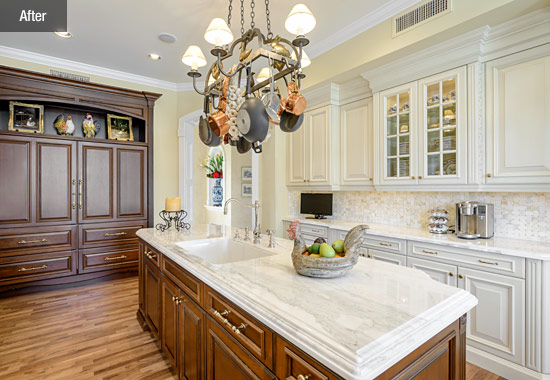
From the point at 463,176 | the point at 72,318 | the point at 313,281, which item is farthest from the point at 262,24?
the point at 72,318

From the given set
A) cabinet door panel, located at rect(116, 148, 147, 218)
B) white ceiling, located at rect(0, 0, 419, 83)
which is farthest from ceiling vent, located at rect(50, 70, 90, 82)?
cabinet door panel, located at rect(116, 148, 147, 218)

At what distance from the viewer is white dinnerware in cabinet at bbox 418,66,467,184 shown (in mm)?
2367

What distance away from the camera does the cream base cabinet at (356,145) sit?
10.6ft

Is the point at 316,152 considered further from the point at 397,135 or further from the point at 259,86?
the point at 259,86

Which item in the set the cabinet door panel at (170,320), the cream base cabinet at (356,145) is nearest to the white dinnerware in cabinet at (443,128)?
the cream base cabinet at (356,145)

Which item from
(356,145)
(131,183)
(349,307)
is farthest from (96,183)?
(349,307)

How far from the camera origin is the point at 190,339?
161cm

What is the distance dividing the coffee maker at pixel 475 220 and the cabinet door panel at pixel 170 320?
2240 millimetres

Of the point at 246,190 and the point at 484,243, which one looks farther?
the point at 246,190

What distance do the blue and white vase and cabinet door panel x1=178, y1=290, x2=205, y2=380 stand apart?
5017 millimetres

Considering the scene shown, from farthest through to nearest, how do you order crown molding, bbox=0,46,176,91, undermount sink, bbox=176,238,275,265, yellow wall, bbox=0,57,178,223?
yellow wall, bbox=0,57,178,223, crown molding, bbox=0,46,176,91, undermount sink, bbox=176,238,275,265

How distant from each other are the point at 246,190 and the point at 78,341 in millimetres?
3826

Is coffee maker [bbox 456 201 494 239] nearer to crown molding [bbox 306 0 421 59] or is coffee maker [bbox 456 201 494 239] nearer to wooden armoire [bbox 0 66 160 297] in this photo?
crown molding [bbox 306 0 421 59]

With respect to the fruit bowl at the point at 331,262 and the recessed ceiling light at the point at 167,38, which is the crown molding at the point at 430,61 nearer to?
the fruit bowl at the point at 331,262
